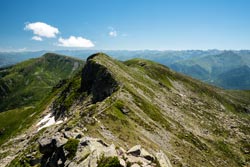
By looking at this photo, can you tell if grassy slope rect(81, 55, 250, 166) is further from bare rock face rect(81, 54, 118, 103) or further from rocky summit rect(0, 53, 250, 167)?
bare rock face rect(81, 54, 118, 103)

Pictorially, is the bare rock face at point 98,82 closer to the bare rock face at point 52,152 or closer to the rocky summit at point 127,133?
the rocky summit at point 127,133

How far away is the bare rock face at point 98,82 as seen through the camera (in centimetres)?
9388

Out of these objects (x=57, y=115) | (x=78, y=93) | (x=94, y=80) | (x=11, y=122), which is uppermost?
(x=94, y=80)

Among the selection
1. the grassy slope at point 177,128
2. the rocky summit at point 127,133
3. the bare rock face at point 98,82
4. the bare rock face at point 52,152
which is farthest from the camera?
the bare rock face at point 98,82

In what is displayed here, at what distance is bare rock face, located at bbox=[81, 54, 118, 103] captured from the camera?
308 feet

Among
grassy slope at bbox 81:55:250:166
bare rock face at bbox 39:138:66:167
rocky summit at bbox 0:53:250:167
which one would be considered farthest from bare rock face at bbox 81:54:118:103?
bare rock face at bbox 39:138:66:167

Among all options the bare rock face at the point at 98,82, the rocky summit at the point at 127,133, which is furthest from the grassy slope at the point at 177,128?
the bare rock face at the point at 98,82

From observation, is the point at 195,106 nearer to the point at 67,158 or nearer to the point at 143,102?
the point at 143,102

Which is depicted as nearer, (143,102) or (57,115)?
→ (143,102)

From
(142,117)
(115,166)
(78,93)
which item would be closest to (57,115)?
(78,93)

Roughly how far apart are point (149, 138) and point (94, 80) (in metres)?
54.2

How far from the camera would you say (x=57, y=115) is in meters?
117

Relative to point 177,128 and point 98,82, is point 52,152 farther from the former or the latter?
point 98,82

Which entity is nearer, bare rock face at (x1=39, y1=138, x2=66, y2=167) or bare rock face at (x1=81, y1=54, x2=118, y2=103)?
bare rock face at (x1=39, y1=138, x2=66, y2=167)
